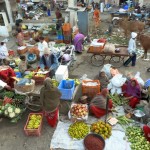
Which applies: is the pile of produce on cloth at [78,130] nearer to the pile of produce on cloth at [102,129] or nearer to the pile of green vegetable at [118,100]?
the pile of produce on cloth at [102,129]

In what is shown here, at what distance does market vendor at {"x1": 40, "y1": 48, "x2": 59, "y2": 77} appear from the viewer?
350 inches

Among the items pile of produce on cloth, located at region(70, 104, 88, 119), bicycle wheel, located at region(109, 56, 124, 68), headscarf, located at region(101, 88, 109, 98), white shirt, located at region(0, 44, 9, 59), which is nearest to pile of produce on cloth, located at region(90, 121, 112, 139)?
pile of produce on cloth, located at region(70, 104, 88, 119)

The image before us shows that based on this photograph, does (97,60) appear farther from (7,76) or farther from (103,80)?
(7,76)

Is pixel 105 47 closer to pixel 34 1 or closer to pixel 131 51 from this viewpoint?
pixel 131 51

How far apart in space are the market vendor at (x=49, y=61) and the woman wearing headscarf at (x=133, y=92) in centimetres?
307

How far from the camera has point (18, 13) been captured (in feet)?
51.0

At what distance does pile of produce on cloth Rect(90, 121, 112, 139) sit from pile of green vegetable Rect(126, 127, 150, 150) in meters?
0.57

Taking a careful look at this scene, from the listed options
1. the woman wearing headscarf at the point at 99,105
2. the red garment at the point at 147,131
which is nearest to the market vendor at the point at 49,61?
the woman wearing headscarf at the point at 99,105

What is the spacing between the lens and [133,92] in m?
7.39

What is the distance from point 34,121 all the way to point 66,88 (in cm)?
168

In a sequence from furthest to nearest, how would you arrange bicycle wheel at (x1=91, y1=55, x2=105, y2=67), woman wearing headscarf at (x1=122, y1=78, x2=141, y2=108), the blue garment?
1. bicycle wheel at (x1=91, y1=55, x2=105, y2=67)
2. the blue garment
3. woman wearing headscarf at (x1=122, y1=78, x2=141, y2=108)

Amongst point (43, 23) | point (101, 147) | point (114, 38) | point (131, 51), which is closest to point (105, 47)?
point (131, 51)

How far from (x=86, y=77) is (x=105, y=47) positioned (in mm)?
1768

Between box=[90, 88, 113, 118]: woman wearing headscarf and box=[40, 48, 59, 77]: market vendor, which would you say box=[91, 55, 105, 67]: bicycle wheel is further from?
box=[90, 88, 113, 118]: woman wearing headscarf
